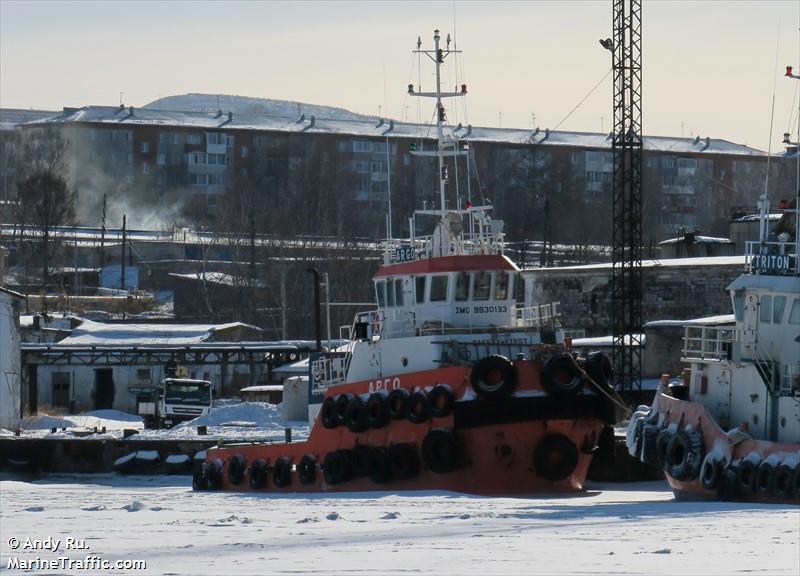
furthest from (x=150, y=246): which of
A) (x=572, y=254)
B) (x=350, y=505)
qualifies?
(x=350, y=505)

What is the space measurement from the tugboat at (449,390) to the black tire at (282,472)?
0.08ft

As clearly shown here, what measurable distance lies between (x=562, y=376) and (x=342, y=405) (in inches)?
172

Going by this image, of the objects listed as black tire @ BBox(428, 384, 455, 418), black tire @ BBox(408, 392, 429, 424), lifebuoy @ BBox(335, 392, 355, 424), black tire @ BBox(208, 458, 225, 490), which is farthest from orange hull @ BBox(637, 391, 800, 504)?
black tire @ BBox(208, 458, 225, 490)

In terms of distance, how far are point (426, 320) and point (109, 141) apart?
8478 centimetres

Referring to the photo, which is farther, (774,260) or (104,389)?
(104,389)

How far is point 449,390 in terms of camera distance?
2622 cm

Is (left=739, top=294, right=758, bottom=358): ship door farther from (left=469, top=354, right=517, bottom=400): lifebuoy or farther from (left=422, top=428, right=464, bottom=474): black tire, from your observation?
(left=422, top=428, right=464, bottom=474): black tire

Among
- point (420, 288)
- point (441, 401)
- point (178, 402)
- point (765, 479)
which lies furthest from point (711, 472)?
point (178, 402)

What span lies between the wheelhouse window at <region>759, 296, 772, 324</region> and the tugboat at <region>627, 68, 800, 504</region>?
16mm

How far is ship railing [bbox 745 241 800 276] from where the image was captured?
2528cm

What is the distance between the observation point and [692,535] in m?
16.4

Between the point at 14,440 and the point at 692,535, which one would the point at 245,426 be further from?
the point at 692,535

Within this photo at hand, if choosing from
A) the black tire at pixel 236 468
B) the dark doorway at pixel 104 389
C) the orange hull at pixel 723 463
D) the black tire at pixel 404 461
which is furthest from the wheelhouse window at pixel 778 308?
the dark doorway at pixel 104 389

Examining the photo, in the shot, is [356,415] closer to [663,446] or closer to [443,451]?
[443,451]
